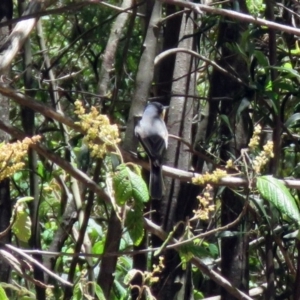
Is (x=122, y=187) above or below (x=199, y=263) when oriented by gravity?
above

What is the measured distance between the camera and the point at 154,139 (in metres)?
4.21

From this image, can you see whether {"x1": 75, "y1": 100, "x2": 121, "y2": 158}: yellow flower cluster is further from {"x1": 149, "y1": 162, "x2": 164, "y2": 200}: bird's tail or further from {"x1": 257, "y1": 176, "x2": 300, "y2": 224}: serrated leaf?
{"x1": 149, "y1": 162, "x2": 164, "y2": 200}: bird's tail

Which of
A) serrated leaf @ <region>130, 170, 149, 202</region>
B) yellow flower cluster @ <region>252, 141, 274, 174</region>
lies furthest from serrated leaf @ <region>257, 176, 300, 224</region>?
serrated leaf @ <region>130, 170, 149, 202</region>

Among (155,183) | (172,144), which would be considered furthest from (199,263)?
(172,144)

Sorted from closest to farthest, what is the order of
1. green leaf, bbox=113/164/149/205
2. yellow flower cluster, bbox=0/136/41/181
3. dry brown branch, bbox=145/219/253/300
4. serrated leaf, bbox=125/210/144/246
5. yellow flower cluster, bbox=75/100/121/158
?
yellow flower cluster, bbox=0/136/41/181
yellow flower cluster, bbox=75/100/121/158
green leaf, bbox=113/164/149/205
serrated leaf, bbox=125/210/144/246
dry brown branch, bbox=145/219/253/300

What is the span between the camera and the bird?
361cm

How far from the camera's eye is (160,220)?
3.99 meters

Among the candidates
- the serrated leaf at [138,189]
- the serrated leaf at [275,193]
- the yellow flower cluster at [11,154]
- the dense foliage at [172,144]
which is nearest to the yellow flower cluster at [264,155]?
the serrated leaf at [275,193]

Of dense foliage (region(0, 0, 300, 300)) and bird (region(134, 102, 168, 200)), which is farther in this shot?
bird (region(134, 102, 168, 200))

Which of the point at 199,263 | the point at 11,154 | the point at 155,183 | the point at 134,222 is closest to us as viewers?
the point at 11,154

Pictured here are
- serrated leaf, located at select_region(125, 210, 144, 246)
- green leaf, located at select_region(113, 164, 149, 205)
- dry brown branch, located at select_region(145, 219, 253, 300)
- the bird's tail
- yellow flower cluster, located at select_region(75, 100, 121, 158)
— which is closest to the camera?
yellow flower cluster, located at select_region(75, 100, 121, 158)

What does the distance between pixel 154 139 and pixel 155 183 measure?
60cm

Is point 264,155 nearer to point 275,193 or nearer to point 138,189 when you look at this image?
point 275,193

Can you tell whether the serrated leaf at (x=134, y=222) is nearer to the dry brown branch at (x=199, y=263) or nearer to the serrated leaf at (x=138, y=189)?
the serrated leaf at (x=138, y=189)
